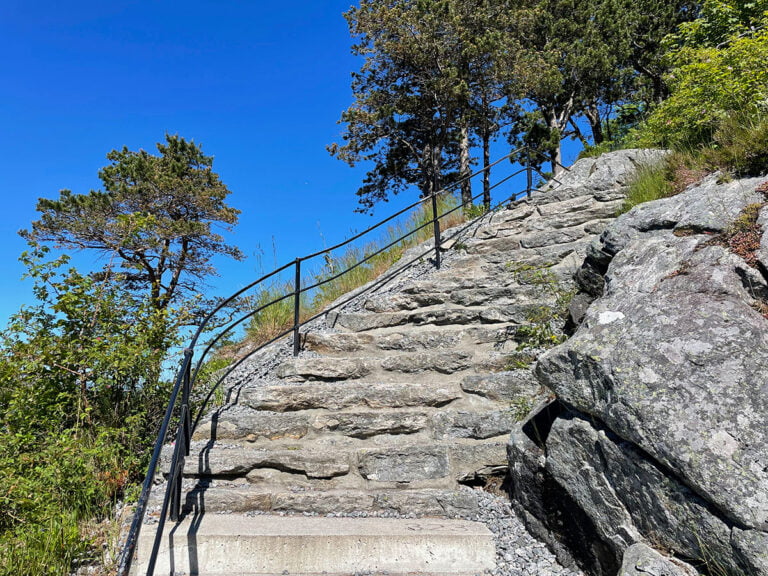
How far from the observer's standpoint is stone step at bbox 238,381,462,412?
3703 millimetres

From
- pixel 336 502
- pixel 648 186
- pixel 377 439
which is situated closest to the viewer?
pixel 336 502

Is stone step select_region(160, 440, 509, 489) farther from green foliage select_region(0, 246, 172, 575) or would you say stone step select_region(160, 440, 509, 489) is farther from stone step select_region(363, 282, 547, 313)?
stone step select_region(363, 282, 547, 313)

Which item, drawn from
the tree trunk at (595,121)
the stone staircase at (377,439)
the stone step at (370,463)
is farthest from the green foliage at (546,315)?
the tree trunk at (595,121)

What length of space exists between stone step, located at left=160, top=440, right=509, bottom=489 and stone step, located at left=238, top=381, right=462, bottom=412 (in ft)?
1.43

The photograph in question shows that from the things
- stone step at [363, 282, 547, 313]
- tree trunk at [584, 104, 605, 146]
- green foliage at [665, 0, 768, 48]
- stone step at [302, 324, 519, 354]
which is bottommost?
stone step at [302, 324, 519, 354]

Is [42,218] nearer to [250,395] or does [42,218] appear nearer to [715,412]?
[250,395]

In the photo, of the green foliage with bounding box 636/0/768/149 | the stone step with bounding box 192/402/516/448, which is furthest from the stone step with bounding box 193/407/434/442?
the green foliage with bounding box 636/0/768/149

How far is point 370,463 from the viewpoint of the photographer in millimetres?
3236

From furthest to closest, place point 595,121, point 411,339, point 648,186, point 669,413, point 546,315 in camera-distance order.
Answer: point 595,121 < point 648,186 < point 411,339 < point 546,315 < point 669,413

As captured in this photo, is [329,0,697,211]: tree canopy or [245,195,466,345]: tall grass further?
[329,0,697,211]: tree canopy

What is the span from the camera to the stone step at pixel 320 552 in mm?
2506

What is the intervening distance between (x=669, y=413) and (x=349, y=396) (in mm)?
2419

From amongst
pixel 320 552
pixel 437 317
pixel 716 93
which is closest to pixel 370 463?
pixel 320 552

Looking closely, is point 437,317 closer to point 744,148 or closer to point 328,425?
point 328,425
